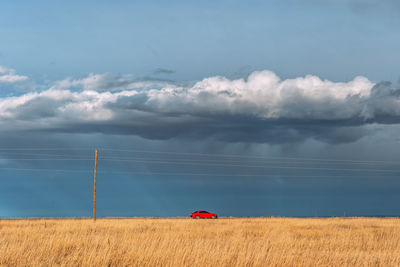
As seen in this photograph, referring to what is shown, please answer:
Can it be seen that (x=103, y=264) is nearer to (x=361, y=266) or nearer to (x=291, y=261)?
(x=291, y=261)

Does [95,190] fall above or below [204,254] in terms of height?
above

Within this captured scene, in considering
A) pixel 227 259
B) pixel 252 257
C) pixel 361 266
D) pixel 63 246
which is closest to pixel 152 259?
pixel 227 259

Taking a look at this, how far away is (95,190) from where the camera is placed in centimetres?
4681

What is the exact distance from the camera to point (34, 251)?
543 inches

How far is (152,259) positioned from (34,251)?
4020mm

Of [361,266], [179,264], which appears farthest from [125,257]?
[361,266]

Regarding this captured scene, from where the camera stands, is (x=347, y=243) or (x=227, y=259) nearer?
(x=227, y=259)

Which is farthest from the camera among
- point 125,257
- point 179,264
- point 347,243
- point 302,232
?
point 302,232

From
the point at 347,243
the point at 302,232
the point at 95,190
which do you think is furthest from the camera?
the point at 95,190

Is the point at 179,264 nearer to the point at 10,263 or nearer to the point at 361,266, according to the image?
the point at 10,263

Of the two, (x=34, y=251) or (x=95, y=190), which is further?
(x=95, y=190)

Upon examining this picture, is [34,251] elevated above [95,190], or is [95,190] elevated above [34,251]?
[95,190]

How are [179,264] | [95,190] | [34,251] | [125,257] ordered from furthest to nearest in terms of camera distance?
[95,190] < [34,251] < [125,257] < [179,264]

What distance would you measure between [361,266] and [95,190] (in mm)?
37223
